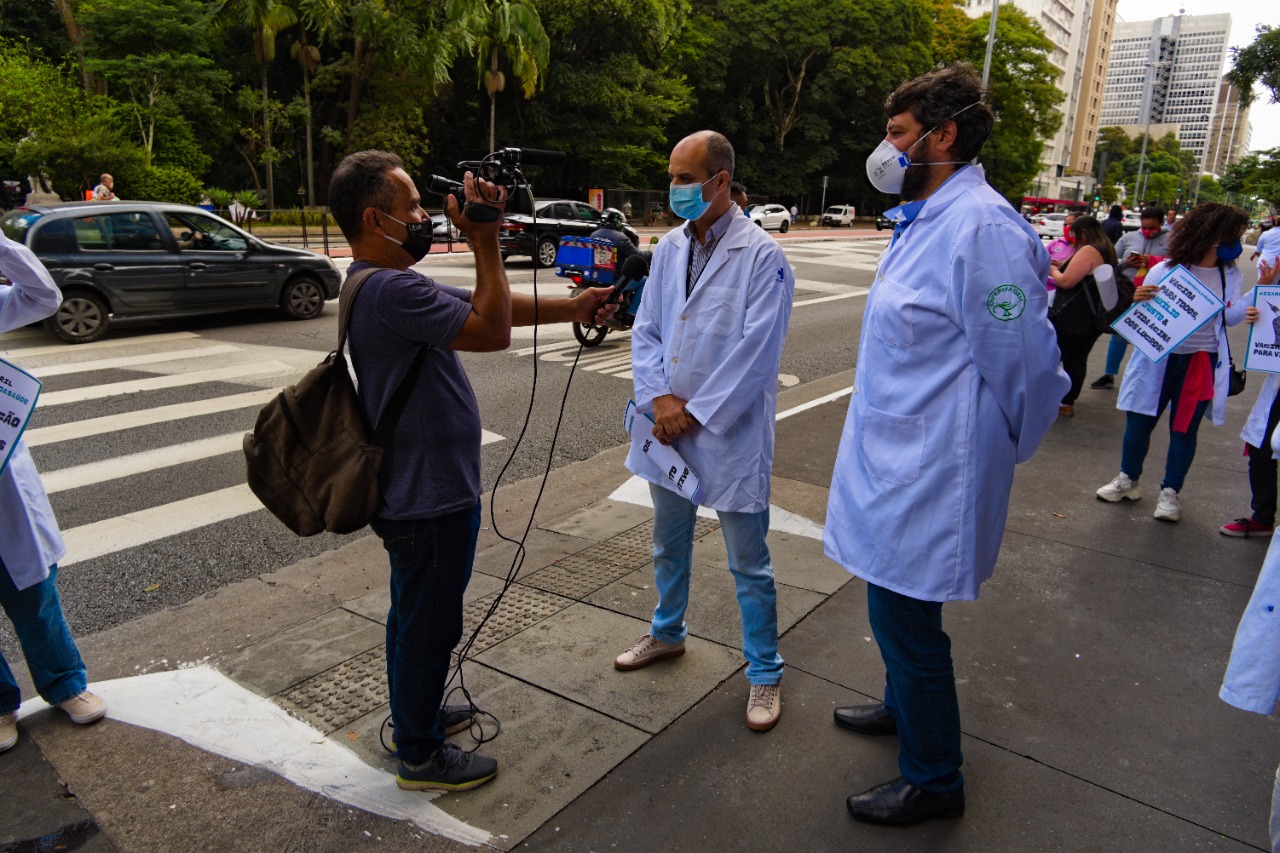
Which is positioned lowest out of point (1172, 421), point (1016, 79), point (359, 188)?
point (1172, 421)

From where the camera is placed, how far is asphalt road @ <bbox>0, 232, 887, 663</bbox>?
471 centimetres

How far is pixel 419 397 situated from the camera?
2.47 m

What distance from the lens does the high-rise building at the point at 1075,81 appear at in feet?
341

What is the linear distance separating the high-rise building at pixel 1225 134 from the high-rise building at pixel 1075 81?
247 ft

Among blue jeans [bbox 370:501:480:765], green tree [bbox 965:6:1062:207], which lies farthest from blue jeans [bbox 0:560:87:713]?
green tree [bbox 965:6:1062:207]

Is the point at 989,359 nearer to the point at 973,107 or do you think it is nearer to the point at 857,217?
the point at 973,107

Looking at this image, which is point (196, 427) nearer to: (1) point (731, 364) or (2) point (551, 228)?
(1) point (731, 364)

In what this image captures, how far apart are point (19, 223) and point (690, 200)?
1010 cm

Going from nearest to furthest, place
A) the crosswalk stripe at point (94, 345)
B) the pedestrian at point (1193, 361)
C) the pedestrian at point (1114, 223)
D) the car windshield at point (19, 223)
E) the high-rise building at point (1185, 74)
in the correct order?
the pedestrian at point (1193, 361)
the crosswalk stripe at point (94, 345)
the car windshield at point (19, 223)
the pedestrian at point (1114, 223)
the high-rise building at point (1185, 74)

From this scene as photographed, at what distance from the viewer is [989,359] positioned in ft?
7.72

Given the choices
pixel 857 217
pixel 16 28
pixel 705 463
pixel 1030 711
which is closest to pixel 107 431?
pixel 705 463

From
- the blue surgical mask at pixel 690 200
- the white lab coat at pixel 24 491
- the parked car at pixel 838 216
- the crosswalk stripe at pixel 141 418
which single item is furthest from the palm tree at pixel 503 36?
the blue surgical mask at pixel 690 200

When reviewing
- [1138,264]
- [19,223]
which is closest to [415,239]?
[1138,264]

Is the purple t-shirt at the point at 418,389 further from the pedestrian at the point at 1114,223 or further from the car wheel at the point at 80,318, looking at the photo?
the pedestrian at the point at 1114,223
